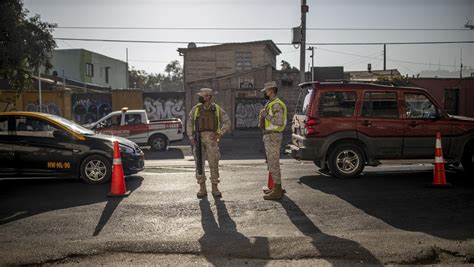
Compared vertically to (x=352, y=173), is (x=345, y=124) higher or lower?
higher

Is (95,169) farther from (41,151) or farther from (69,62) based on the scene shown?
(69,62)

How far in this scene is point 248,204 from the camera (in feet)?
22.8

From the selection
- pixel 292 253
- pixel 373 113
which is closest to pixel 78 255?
pixel 292 253

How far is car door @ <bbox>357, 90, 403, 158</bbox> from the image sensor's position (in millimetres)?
9102

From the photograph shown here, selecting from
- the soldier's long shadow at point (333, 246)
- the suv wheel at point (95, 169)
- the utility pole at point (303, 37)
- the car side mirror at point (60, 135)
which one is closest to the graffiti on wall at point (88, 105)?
the utility pole at point (303, 37)

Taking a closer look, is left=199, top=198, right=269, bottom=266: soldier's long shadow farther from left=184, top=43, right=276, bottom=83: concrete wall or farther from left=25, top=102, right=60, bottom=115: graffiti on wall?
left=184, top=43, right=276, bottom=83: concrete wall

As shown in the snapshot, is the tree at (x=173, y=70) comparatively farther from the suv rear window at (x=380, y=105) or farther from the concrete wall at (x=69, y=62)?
the suv rear window at (x=380, y=105)

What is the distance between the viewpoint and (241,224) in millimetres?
5824

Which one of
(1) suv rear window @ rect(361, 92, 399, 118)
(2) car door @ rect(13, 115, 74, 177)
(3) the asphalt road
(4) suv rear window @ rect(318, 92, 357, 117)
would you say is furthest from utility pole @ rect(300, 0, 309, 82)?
(2) car door @ rect(13, 115, 74, 177)

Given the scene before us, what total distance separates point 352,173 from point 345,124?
1.00 metres

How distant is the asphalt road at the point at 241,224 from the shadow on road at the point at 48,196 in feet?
0.06

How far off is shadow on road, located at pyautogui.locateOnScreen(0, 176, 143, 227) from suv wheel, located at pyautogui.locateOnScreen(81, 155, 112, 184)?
15 cm

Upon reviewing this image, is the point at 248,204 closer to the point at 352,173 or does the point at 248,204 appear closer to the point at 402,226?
the point at 402,226

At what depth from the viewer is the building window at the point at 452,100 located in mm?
35281
